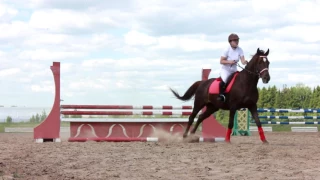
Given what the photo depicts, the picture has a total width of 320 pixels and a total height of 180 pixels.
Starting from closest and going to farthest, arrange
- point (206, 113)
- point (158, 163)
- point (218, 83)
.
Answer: point (158, 163), point (218, 83), point (206, 113)

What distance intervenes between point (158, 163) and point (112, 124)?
191 inches

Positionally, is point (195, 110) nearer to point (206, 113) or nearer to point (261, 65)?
point (206, 113)

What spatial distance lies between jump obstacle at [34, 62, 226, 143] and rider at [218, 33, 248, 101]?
165 centimetres

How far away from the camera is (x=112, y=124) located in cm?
1209

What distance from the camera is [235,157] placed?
310 inches

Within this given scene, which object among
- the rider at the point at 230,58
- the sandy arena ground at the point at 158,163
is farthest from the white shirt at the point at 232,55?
the sandy arena ground at the point at 158,163

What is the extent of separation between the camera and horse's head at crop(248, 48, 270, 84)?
9938 millimetres

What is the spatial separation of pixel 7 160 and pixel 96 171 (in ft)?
6.06

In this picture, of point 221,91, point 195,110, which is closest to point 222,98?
point 221,91

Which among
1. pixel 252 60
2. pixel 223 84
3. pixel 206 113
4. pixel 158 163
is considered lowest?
pixel 158 163

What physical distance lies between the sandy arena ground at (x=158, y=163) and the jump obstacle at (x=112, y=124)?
86.0 inches

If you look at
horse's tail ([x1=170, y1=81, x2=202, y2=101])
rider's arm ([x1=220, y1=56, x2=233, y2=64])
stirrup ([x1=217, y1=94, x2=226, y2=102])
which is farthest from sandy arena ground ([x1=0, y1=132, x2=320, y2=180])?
horse's tail ([x1=170, y1=81, x2=202, y2=101])

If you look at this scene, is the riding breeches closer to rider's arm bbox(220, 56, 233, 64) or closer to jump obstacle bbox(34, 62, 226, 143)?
rider's arm bbox(220, 56, 233, 64)

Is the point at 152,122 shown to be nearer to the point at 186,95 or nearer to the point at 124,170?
the point at 186,95
